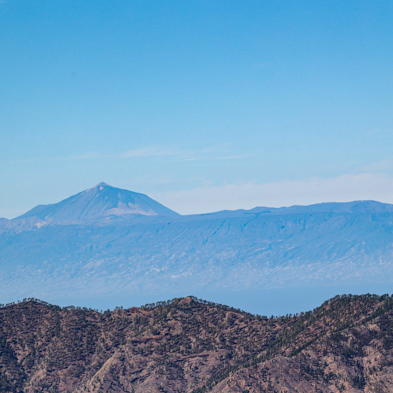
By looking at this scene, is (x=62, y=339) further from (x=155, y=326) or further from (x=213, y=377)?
(x=213, y=377)

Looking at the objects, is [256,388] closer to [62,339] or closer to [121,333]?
[121,333]

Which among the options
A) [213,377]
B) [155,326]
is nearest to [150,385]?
[213,377]

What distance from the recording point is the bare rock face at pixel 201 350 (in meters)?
132

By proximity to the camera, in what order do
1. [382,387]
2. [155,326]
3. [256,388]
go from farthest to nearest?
[155,326] → [256,388] → [382,387]

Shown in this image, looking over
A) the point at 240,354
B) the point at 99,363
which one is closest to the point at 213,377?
the point at 240,354

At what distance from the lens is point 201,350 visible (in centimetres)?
16938

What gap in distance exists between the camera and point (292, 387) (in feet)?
422

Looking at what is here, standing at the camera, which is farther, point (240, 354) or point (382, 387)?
point (240, 354)

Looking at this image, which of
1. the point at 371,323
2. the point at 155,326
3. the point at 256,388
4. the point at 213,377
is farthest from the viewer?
the point at 155,326

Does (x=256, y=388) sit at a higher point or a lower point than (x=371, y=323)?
lower

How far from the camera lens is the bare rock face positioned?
132 m

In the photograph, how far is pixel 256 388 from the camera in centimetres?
13062

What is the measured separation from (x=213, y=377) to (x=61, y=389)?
43362 mm

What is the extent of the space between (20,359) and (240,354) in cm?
6602
